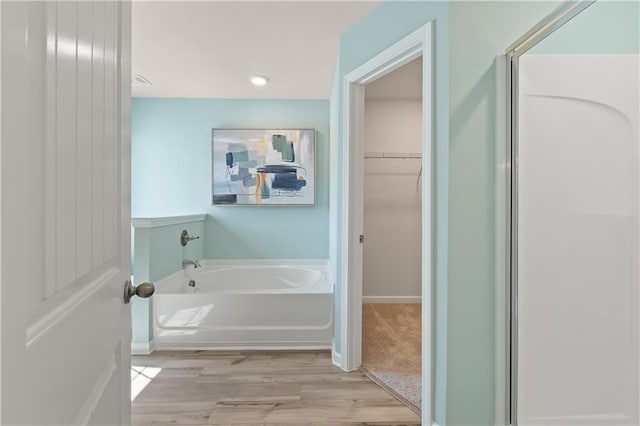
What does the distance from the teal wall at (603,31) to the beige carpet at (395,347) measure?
1.88 meters

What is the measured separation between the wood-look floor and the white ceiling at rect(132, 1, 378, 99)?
7.63 feet

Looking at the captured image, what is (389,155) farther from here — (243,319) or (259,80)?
(243,319)

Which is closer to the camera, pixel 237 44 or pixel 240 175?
pixel 237 44

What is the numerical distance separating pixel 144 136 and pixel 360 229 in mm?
2833

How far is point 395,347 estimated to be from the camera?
2654mm

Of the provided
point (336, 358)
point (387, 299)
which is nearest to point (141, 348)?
point (336, 358)

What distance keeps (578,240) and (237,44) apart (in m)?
2.43

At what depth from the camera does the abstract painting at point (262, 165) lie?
3750mm

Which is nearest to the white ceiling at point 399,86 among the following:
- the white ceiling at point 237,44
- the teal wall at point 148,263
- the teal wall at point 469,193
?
the white ceiling at point 237,44

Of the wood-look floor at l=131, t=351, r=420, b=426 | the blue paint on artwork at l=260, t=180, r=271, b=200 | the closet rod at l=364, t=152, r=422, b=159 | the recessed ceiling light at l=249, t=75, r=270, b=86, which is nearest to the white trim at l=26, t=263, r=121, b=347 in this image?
the wood-look floor at l=131, t=351, r=420, b=426

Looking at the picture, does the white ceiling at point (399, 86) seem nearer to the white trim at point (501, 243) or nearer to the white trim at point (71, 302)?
the white trim at point (501, 243)

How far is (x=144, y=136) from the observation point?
3785mm

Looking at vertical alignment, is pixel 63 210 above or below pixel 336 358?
above

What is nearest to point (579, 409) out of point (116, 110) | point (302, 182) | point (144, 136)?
point (116, 110)
